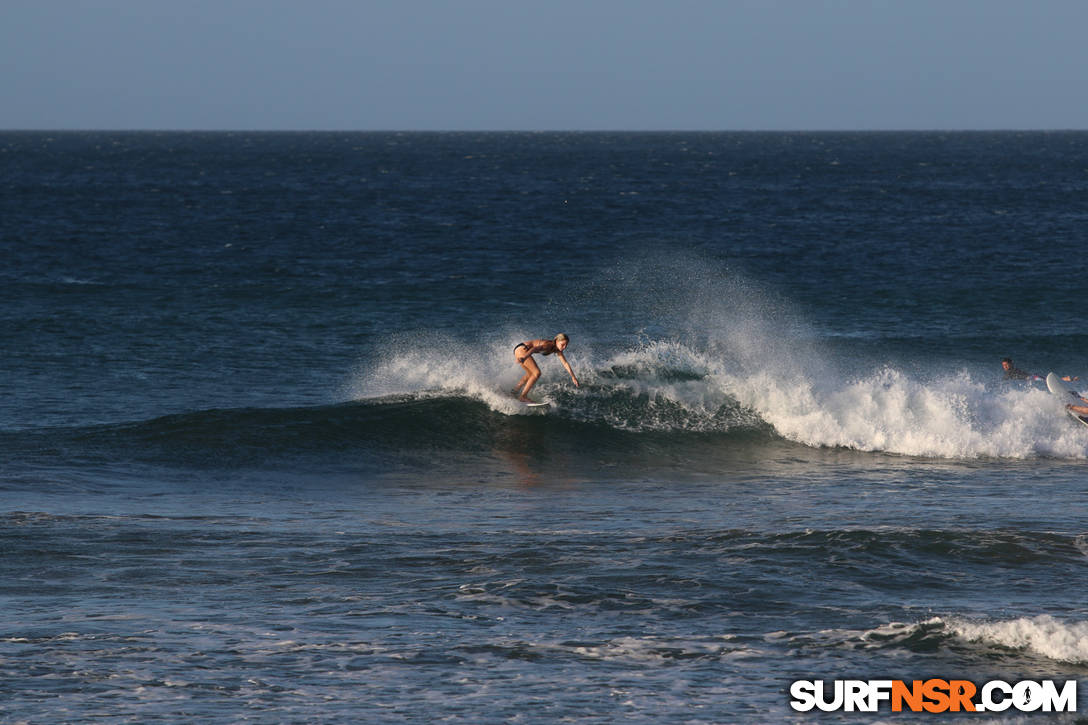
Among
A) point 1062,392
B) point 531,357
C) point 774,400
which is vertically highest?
point 531,357

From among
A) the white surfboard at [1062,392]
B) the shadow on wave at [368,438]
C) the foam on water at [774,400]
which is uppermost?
the white surfboard at [1062,392]

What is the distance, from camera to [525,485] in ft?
62.5

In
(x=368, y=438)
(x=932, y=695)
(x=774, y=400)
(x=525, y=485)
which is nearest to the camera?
(x=932, y=695)

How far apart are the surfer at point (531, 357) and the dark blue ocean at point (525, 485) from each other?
0.53m

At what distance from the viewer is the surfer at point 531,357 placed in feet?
66.1

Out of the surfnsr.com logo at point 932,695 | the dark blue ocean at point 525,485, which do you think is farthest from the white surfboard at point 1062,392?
the surfnsr.com logo at point 932,695

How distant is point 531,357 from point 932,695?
42.3 ft

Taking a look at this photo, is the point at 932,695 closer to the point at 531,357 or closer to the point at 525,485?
the point at 525,485

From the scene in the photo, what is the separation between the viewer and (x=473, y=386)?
79.4 ft

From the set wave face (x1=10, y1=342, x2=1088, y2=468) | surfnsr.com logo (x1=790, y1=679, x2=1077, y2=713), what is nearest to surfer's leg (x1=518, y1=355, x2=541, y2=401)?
wave face (x1=10, y1=342, x2=1088, y2=468)

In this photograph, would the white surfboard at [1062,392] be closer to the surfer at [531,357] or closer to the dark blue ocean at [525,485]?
the dark blue ocean at [525,485]

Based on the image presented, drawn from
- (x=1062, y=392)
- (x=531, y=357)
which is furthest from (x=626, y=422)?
(x=1062, y=392)

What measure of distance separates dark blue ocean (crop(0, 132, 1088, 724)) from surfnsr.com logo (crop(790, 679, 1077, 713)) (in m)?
0.17

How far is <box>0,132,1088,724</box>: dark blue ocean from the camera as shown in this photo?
1067 centimetres
